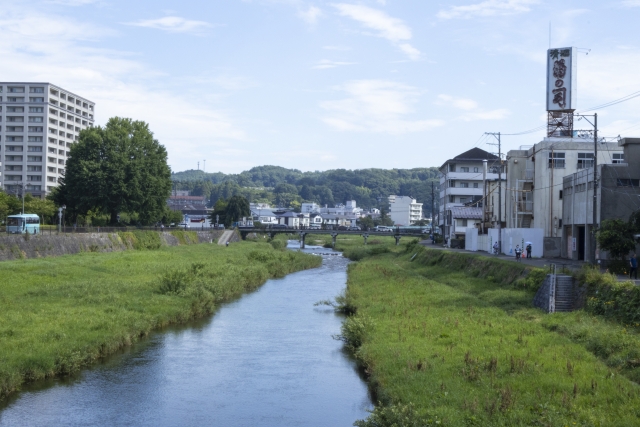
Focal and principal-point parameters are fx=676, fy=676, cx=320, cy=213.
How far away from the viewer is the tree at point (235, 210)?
412ft

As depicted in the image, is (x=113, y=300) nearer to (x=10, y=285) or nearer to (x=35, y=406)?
(x=10, y=285)

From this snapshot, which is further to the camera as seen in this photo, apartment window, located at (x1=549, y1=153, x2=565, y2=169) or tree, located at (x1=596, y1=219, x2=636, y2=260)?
apartment window, located at (x1=549, y1=153, x2=565, y2=169)

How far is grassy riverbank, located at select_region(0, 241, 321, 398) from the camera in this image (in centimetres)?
2097

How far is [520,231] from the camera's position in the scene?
50.9m

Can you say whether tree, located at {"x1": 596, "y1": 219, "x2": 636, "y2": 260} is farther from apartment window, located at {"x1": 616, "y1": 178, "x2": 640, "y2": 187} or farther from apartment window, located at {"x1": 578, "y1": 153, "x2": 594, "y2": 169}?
apartment window, located at {"x1": 578, "y1": 153, "x2": 594, "y2": 169}

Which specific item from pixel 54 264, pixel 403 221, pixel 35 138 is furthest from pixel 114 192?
pixel 403 221

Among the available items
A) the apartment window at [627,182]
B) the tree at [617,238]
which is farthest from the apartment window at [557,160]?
the tree at [617,238]

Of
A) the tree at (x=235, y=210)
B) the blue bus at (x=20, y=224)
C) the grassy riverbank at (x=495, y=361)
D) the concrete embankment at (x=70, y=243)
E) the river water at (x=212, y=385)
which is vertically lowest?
the river water at (x=212, y=385)

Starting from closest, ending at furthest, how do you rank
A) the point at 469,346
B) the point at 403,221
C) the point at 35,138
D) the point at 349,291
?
the point at 469,346, the point at 349,291, the point at 35,138, the point at 403,221

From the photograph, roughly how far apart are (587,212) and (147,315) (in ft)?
90.4

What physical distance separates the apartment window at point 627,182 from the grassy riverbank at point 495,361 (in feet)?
30.1

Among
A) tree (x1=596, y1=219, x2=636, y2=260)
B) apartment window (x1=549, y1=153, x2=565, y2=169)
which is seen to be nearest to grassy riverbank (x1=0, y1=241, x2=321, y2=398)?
tree (x1=596, y1=219, x2=636, y2=260)

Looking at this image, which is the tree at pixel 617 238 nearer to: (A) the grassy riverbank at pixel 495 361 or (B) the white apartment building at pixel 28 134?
(A) the grassy riverbank at pixel 495 361

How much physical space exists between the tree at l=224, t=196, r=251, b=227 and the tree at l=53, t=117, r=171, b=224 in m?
50.6
